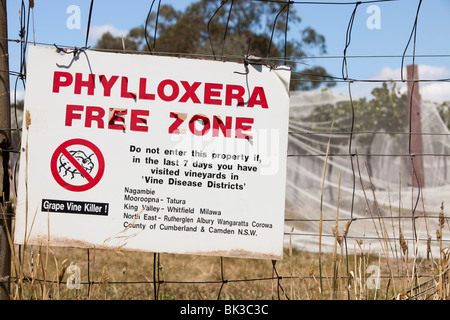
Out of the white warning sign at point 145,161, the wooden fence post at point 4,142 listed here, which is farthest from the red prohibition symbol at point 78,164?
the wooden fence post at point 4,142

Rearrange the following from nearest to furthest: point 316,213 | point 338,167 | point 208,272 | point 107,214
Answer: point 107,214 → point 208,272 → point 316,213 → point 338,167

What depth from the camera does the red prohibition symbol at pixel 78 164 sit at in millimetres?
2051

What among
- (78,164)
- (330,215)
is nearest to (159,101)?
(78,164)

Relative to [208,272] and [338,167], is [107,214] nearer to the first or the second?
[208,272]

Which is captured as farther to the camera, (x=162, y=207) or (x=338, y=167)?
(x=338, y=167)

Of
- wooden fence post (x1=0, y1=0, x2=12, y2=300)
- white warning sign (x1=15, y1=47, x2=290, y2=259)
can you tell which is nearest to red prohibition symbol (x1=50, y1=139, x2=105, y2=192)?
white warning sign (x1=15, y1=47, x2=290, y2=259)

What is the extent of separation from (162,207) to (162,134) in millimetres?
289

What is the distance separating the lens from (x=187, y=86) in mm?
2088

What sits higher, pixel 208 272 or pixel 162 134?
pixel 162 134

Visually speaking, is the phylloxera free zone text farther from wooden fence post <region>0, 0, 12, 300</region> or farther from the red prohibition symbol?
wooden fence post <region>0, 0, 12, 300</region>

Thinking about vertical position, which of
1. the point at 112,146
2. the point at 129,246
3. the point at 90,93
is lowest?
the point at 129,246

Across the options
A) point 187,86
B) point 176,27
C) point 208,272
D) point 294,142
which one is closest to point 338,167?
point 294,142

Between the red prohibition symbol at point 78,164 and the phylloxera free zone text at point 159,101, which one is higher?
the phylloxera free zone text at point 159,101

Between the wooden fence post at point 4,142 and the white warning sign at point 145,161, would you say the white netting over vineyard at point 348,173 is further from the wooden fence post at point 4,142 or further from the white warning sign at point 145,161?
the wooden fence post at point 4,142
